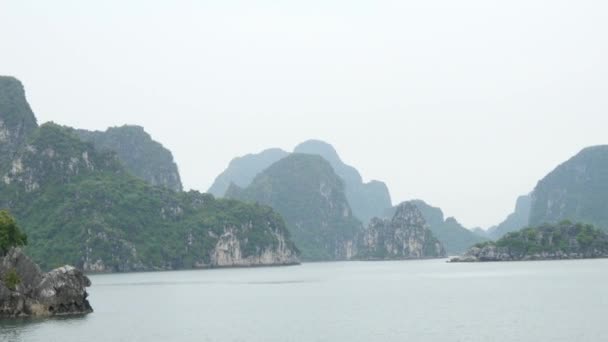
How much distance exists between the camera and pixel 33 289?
90.0 metres

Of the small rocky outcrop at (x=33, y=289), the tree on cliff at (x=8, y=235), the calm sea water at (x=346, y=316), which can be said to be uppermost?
the tree on cliff at (x=8, y=235)

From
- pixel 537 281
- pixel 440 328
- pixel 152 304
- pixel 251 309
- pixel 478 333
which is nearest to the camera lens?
pixel 478 333

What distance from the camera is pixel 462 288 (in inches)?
5241

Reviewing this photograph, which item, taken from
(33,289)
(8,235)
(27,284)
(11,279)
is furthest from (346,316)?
(8,235)

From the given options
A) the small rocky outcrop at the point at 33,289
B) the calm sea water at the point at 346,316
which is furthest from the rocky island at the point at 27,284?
the calm sea water at the point at 346,316

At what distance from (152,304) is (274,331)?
40.2 metres

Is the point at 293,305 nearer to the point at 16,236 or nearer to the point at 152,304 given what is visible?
the point at 152,304

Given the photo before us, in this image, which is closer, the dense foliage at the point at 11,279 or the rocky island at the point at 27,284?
the dense foliage at the point at 11,279

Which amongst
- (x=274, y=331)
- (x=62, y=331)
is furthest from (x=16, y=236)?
(x=274, y=331)

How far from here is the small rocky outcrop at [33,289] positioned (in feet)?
288

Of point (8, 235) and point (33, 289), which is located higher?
point (8, 235)

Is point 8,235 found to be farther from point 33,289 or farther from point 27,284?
point 33,289

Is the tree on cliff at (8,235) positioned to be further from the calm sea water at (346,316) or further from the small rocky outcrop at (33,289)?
the calm sea water at (346,316)

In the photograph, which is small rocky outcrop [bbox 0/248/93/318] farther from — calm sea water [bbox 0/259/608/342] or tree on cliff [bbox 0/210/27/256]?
calm sea water [bbox 0/259/608/342]
